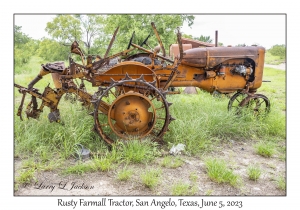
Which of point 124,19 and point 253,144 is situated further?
point 124,19

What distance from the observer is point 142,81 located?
13.9ft

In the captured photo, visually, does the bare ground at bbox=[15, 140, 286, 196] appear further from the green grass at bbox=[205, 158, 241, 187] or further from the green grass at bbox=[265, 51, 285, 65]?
the green grass at bbox=[265, 51, 285, 65]

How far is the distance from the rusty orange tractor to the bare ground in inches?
29.3

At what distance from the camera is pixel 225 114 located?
17.9 feet

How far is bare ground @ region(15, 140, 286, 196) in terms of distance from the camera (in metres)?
3.47

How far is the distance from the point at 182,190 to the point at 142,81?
1783mm

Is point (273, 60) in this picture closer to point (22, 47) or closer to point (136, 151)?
point (136, 151)

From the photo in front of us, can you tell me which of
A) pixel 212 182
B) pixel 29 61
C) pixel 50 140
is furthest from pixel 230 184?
pixel 29 61

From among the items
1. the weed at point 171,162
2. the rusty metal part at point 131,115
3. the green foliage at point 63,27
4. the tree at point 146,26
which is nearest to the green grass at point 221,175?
the weed at point 171,162

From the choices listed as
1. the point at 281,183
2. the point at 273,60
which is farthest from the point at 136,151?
the point at 273,60

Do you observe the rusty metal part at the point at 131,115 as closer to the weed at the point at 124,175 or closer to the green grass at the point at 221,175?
the weed at the point at 124,175

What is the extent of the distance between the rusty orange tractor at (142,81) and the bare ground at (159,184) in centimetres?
75

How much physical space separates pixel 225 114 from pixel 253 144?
803 millimetres
